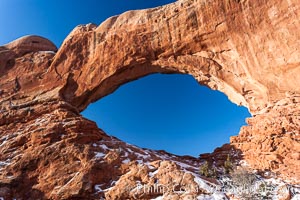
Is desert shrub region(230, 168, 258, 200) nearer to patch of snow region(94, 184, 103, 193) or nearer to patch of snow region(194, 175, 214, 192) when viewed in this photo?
patch of snow region(194, 175, 214, 192)

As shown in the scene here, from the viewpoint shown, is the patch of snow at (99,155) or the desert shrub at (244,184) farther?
the patch of snow at (99,155)

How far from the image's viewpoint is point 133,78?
26.8m

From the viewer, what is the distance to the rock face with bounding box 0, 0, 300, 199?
1736cm

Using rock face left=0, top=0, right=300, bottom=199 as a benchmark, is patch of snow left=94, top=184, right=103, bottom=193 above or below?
below

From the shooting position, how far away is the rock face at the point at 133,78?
57.0 ft

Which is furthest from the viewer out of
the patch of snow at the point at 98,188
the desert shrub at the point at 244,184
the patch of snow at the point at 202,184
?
the patch of snow at the point at 98,188

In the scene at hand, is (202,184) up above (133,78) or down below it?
below

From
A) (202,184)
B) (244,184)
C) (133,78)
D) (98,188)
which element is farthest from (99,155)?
(133,78)

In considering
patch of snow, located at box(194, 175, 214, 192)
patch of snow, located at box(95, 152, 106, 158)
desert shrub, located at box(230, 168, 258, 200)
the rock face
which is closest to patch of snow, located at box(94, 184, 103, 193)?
the rock face

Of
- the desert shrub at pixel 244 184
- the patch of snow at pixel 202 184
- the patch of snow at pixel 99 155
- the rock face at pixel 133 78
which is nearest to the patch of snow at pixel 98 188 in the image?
the rock face at pixel 133 78

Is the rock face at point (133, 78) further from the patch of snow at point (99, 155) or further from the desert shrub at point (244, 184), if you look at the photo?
the desert shrub at point (244, 184)

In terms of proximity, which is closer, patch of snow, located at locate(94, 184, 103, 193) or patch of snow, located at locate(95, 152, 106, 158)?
patch of snow, located at locate(94, 184, 103, 193)

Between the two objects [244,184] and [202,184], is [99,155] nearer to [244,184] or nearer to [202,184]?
[202,184]

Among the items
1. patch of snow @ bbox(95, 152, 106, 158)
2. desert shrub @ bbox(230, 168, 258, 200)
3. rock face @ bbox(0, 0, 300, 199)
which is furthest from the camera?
patch of snow @ bbox(95, 152, 106, 158)
